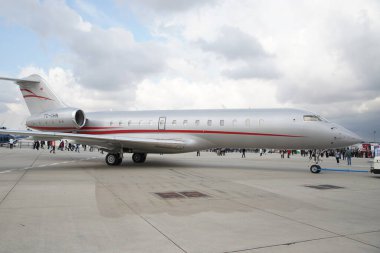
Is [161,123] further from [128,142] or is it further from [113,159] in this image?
[113,159]

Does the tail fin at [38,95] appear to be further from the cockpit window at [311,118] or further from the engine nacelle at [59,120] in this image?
the cockpit window at [311,118]

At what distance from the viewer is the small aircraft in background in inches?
569

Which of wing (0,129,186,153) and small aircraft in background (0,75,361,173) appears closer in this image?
small aircraft in background (0,75,361,173)

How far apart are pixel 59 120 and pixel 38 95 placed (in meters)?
2.74

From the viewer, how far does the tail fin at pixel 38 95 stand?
19547mm

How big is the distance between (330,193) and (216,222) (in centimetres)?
491

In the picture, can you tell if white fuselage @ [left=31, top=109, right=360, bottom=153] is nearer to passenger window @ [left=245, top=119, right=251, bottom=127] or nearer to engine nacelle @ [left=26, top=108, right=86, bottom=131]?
passenger window @ [left=245, top=119, right=251, bottom=127]

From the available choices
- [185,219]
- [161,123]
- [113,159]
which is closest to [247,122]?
[161,123]

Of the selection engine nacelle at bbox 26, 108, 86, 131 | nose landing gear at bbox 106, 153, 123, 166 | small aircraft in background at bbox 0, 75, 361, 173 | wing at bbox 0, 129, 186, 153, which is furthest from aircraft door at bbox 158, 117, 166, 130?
engine nacelle at bbox 26, 108, 86, 131

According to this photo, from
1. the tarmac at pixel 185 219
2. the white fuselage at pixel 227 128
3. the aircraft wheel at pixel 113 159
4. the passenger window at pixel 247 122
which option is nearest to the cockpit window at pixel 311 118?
the white fuselage at pixel 227 128

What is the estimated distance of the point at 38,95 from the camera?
19594 millimetres

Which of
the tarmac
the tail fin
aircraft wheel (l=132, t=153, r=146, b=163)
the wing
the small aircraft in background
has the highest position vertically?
the tail fin

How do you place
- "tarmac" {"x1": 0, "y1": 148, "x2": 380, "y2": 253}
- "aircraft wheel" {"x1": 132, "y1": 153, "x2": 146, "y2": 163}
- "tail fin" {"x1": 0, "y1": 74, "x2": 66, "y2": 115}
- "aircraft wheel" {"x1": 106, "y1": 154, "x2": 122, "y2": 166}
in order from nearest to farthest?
1. "tarmac" {"x1": 0, "y1": 148, "x2": 380, "y2": 253}
2. "aircraft wheel" {"x1": 106, "y1": 154, "x2": 122, "y2": 166}
3. "aircraft wheel" {"x1": 132, "y1": 153, "x2": 146, "y2": 163}
4. "tail fin" {"x1": 0, "y1": 74, "x2": 66, "y2": 115}

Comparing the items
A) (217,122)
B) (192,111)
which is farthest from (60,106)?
(217,122)
